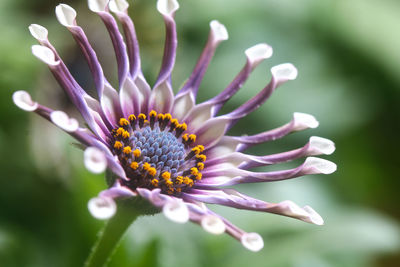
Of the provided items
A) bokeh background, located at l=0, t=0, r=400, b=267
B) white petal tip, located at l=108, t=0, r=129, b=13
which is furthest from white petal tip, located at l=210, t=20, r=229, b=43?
bokeh background, located at l=0, t=0, r=400, b=267

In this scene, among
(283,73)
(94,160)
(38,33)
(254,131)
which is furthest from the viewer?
(254,131)

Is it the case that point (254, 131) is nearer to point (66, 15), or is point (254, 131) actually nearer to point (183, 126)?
point (183, 126)

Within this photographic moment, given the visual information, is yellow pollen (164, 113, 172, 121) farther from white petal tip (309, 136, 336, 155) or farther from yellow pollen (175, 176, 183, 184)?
white petal tip (309, 136, 336, 155)

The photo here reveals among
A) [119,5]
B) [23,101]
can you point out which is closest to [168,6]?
[119,5]

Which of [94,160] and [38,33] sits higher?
[38,33]

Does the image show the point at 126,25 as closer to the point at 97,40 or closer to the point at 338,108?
the point at 97,40
